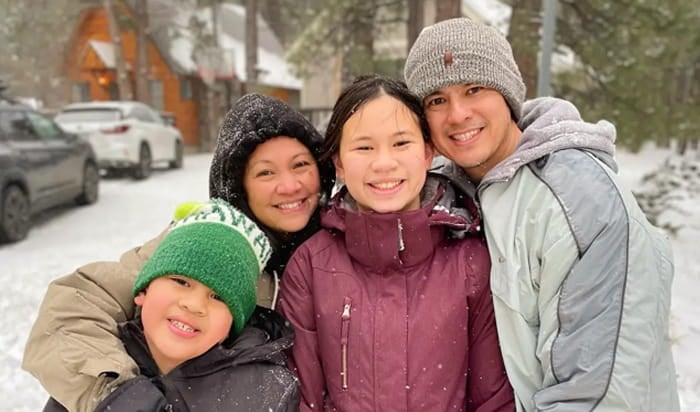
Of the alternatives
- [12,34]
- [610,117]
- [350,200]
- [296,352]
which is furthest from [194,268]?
[12,34]

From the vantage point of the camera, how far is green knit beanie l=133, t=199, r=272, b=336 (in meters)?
1.89

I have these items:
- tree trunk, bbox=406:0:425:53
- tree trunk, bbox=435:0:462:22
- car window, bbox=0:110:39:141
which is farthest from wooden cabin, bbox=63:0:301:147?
tree trunk, bbox=435:0:462:22

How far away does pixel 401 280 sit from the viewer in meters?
1.97

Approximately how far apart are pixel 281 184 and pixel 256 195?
114 millimetres

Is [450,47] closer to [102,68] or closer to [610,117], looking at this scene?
[610,117]

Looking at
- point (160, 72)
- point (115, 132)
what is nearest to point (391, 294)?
point (115, 132)

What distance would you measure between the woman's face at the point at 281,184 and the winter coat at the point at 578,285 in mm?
744

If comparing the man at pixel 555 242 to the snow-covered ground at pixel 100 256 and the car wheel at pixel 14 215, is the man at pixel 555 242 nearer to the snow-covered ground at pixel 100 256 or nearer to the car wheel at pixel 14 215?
the snow-covered ground at pixel 100 256

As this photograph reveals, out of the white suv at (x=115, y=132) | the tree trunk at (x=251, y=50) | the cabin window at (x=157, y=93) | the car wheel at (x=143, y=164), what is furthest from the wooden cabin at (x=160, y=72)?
the white suv at (x=115, y=132)

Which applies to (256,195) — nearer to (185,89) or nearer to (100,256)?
(100,256)

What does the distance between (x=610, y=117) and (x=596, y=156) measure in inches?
243

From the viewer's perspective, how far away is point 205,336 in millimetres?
1884

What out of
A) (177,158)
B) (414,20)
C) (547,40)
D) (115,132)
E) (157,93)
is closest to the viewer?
(547,40)

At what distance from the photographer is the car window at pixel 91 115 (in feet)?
43.2
